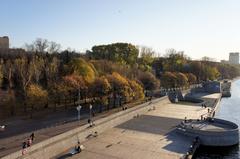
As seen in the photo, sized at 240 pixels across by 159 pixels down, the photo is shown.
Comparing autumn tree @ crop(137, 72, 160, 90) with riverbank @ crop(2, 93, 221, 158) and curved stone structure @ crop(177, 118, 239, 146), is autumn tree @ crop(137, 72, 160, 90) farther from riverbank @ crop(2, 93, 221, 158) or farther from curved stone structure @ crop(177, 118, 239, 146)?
curved stone structure @ crop(177, 118, 239, 146)

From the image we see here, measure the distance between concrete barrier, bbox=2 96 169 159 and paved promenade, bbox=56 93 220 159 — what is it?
78cm

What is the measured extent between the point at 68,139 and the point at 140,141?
346 inches

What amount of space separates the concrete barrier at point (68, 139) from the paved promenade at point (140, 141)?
0.78 meters

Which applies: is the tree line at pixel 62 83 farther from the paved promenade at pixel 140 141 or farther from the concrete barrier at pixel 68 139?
the paved promenade at pixel 140 141

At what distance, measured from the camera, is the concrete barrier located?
28.2 metres

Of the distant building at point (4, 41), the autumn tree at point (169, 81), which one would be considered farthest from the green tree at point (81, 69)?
the distant building at point (4, 41)

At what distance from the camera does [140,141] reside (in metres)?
36.0

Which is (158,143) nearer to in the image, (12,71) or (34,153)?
(34,153)

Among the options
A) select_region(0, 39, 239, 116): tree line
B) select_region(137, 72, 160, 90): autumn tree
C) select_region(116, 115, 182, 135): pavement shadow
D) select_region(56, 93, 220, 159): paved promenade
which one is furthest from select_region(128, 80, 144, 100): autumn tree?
select_region(137, 72, 160, 90): autumn tree

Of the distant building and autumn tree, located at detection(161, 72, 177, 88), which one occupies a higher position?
the distant building

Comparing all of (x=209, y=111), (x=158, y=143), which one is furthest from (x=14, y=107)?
(x=209, y=111)

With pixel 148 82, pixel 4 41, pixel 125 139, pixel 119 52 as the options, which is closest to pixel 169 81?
pixel 148 82

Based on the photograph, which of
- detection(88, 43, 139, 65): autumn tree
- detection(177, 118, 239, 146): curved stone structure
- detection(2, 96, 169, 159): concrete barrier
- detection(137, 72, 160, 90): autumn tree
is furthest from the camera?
detection(88, 43, 139, 65): autumn tree

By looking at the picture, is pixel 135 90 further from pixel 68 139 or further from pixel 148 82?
pixel 68 139
